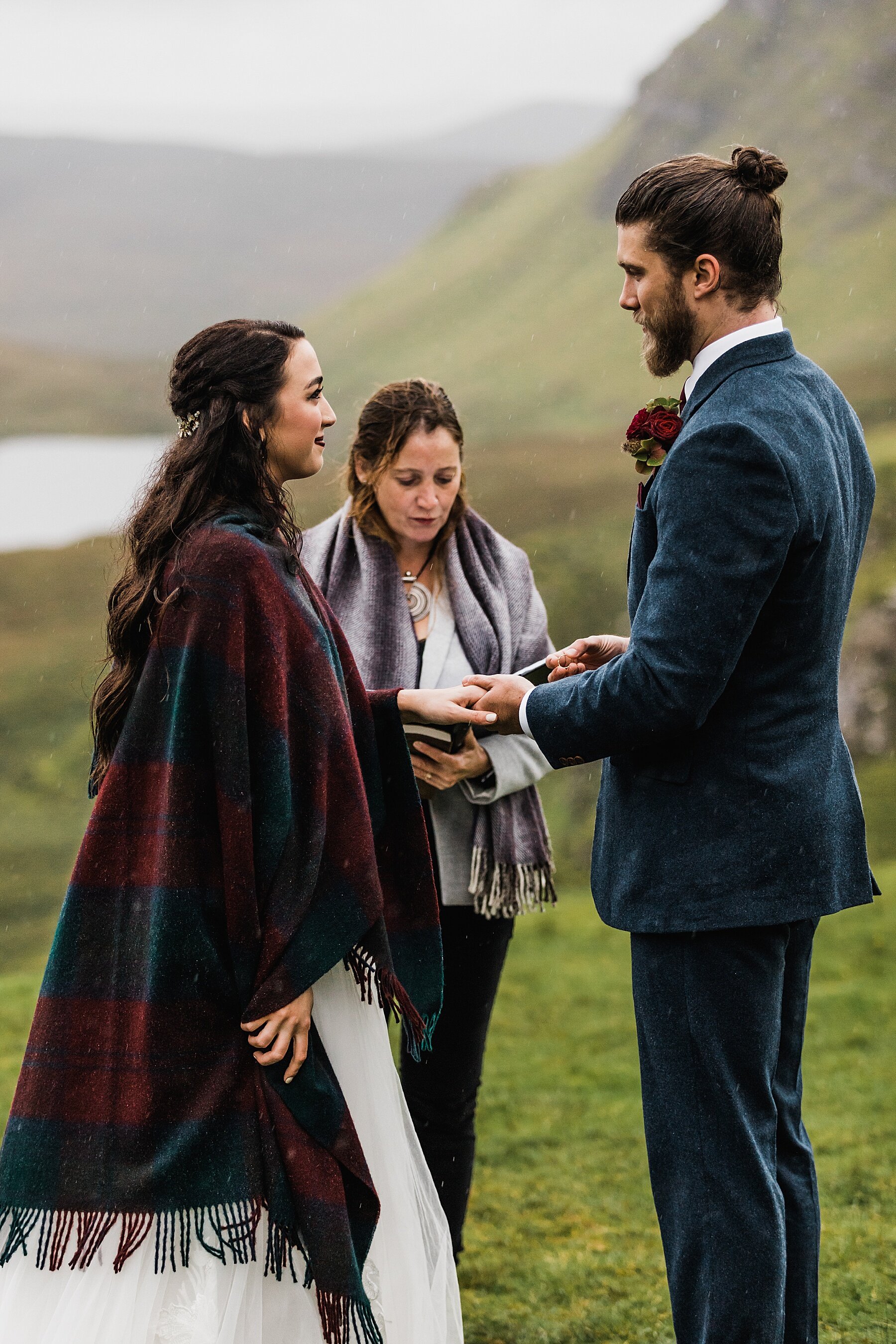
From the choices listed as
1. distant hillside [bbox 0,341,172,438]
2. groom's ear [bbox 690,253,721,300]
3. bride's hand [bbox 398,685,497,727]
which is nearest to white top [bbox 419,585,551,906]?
bride's hand [bbox 398,685,497,727]

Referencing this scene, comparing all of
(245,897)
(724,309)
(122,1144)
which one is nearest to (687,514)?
(724,309)

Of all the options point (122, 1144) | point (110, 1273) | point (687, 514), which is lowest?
point (110, 1273)

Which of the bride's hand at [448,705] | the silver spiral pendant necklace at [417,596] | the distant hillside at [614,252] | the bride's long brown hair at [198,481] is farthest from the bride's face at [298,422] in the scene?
the distant hillside at [614,252]

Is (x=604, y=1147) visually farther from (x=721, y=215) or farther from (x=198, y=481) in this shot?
(x=721, y=215)

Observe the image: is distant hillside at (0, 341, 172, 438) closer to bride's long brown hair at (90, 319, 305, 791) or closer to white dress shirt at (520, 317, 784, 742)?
bride's long brown hair at (90, 319, 305, 791)

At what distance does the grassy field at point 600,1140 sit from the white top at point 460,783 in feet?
3.45

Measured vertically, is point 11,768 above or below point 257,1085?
above

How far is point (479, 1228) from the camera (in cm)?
356

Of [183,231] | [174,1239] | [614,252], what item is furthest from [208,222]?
[174,1239]

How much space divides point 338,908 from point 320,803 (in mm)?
170

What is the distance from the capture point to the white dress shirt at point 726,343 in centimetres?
201

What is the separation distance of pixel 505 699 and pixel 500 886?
639 mm

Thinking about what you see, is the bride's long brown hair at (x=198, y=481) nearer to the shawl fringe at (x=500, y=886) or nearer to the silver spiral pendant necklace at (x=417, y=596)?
the silver spiral pendant necklace at (x=417, y=596)

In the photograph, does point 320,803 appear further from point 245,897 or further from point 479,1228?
point 479,1228
